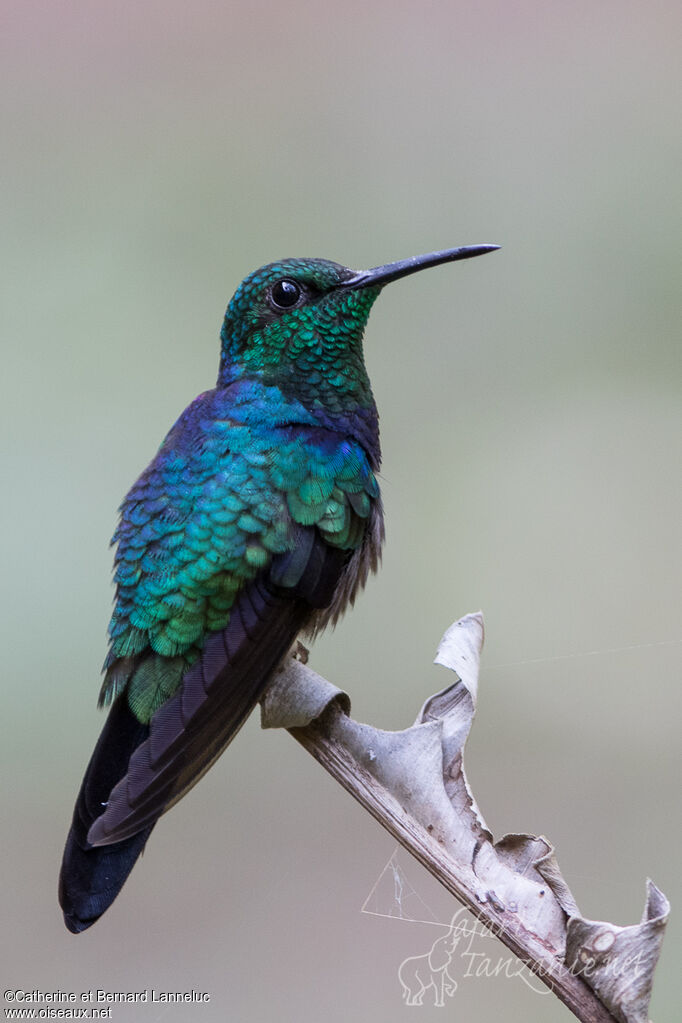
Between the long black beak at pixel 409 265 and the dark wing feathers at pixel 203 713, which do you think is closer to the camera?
the dark wing feathers at pixel 203 713

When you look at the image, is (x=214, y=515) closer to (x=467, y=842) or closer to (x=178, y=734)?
(x=178, y=734)

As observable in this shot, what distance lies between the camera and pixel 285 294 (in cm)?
200

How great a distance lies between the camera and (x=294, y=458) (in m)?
1.88

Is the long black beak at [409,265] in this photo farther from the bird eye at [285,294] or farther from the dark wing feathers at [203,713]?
the dark wing feathers at [203,713]

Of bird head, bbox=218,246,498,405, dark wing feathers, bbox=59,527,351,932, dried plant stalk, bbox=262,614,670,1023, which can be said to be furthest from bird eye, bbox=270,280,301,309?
dried plant stalk, bbox=262,614,670,1023

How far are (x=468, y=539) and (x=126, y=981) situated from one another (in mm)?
1596

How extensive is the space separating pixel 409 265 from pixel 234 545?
21.0 inches

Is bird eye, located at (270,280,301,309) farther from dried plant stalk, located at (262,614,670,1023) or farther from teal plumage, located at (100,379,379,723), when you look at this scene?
dried plant stalk, located at (262,614,670,1023)

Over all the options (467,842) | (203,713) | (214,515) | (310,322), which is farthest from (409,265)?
(467,842)

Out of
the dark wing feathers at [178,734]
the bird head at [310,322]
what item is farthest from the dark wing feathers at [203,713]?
the bird head at [310,322]

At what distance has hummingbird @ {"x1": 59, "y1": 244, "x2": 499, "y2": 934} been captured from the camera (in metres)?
1.61

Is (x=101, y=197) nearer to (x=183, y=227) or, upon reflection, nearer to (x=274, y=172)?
(x=183, y=227)

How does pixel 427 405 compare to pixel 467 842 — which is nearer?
pixel 467 842

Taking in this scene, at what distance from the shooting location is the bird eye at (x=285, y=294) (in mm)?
1999
